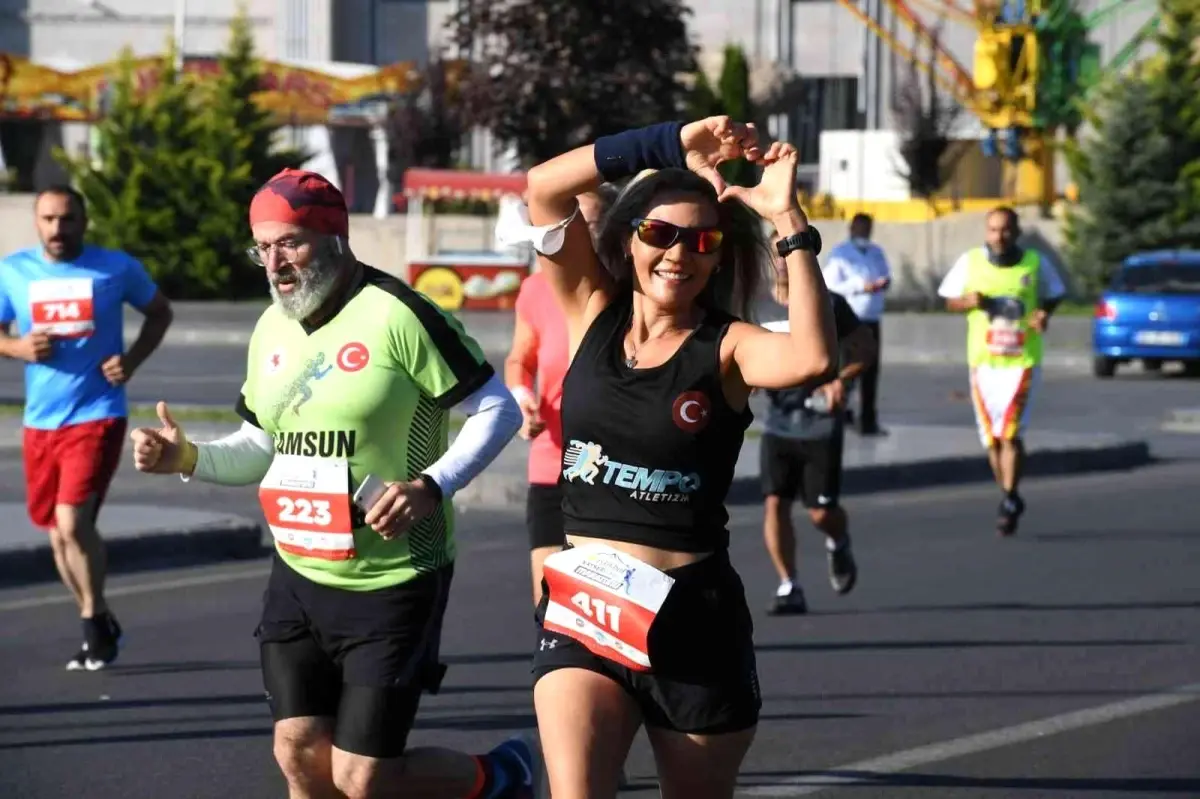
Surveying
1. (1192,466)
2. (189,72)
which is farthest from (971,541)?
(189,72)

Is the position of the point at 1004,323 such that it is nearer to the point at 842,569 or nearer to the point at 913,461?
the point at 913,461

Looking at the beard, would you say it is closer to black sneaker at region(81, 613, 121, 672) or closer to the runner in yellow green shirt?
the runner in yellow green shirt

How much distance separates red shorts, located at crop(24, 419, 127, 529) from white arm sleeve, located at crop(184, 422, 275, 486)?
339cm

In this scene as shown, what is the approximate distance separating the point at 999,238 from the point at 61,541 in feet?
22.8

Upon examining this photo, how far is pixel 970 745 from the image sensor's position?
792 centimetres

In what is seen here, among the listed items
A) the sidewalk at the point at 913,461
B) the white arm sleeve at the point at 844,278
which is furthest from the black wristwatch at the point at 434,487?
the white arm sleeve at the point at 844,278

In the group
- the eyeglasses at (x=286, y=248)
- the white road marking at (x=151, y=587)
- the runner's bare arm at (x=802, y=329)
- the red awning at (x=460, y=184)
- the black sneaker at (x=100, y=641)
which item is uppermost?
the red awning at (x=460, y=184)

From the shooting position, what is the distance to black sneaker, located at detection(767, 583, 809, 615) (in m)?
10.8

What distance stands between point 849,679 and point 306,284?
426 cm

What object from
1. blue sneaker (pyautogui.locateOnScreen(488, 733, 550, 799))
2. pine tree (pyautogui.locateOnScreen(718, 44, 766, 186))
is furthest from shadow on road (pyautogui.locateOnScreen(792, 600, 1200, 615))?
pine tree (pyautogui.locateOnScreen(718, 44, 766, 186))

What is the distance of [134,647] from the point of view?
9.89 meters

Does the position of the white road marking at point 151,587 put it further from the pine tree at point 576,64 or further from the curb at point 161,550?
the pine tree at point 576,64

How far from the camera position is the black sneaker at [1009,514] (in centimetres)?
1380

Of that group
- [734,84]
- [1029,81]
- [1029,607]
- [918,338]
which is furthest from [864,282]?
[1029,81]
